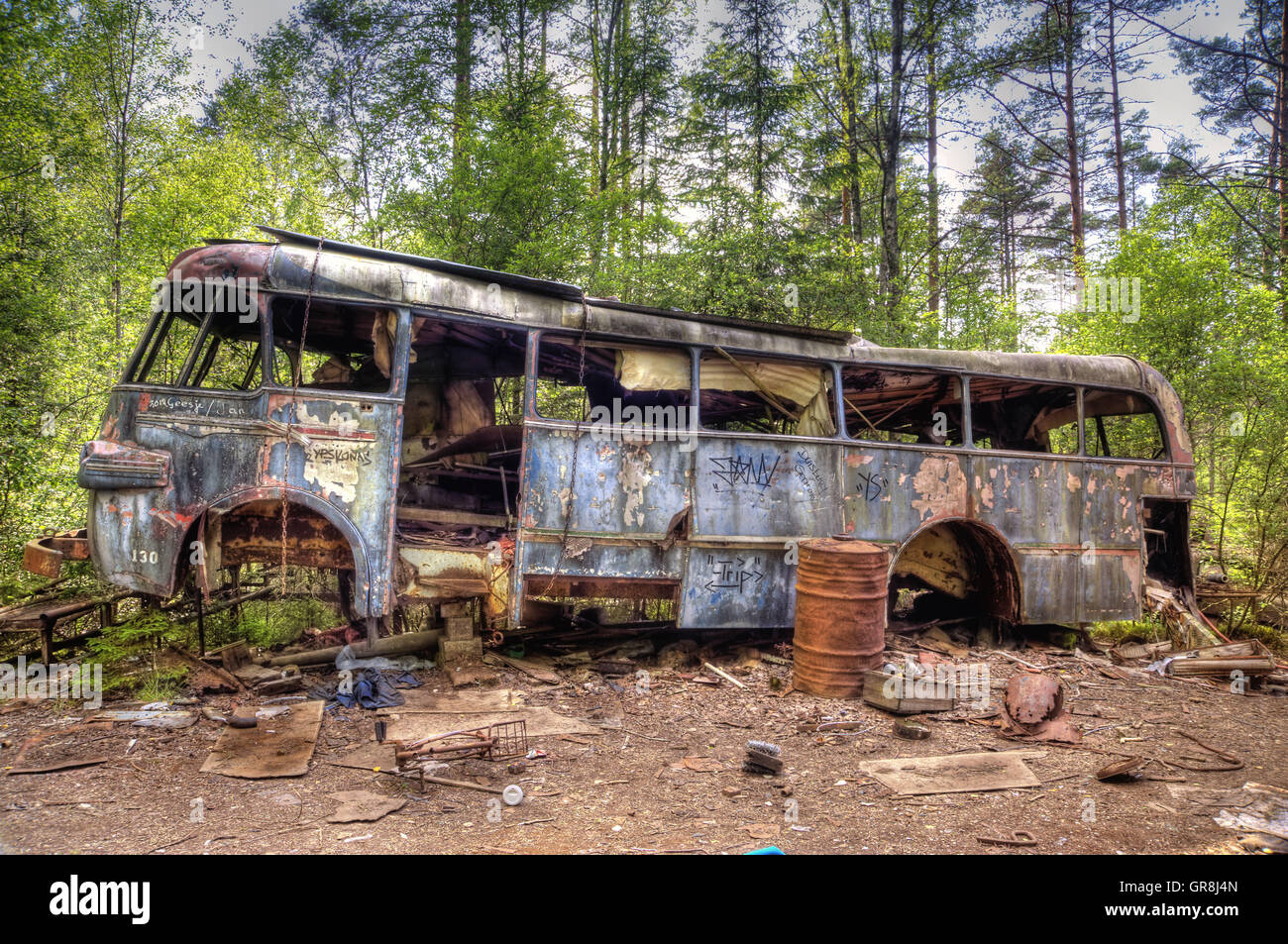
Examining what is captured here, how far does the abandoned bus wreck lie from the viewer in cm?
462

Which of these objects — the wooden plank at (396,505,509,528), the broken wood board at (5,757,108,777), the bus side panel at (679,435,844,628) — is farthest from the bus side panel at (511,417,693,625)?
the broken wood board at (5,757,108,777)

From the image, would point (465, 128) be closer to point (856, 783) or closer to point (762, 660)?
point (762, 660)

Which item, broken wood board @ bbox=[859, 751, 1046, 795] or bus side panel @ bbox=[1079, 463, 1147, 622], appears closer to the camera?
broken wood board @ bbox=[859, 751, 1046, 795]

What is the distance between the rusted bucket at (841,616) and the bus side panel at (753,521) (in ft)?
1.53

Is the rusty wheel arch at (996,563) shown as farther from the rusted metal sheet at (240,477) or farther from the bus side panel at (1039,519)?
the rusted metal sheet at (240,477)

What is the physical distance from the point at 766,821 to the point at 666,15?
16695 millimetres

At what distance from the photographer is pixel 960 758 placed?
13.7 feet

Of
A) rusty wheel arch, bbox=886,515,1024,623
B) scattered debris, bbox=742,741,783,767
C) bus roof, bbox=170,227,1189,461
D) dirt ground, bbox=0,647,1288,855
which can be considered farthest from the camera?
rusty wheel arch, bbox=886,515,1024,623

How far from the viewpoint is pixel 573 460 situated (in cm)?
530

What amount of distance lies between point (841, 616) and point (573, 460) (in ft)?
8.13

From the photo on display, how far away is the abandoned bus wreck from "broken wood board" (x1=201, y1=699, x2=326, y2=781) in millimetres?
867

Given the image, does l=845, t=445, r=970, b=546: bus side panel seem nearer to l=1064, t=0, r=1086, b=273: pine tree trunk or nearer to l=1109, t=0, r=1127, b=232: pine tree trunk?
l=1064, t=0, r=1086, b=273: pine tree trunk

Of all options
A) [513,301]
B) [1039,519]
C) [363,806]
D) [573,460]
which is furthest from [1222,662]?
[363,806]

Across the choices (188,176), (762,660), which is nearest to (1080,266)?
(762,660)
